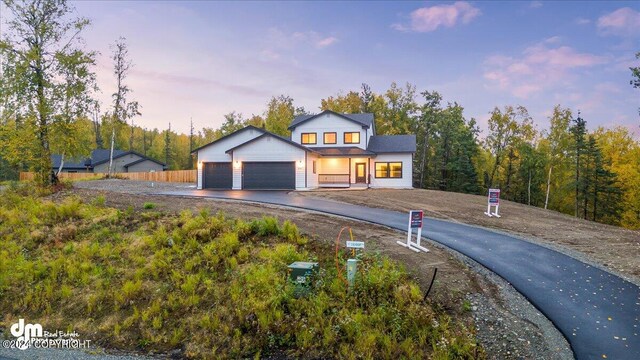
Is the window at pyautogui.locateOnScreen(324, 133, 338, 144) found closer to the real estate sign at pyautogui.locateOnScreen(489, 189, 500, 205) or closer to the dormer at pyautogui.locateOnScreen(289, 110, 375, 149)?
the dormer at pyautogui.locateOnScreen(289, 110, 375, 149)

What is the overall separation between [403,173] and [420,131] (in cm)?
2118

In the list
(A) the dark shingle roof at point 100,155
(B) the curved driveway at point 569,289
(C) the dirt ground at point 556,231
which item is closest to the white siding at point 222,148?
(C) the dirt ground at point 556,231

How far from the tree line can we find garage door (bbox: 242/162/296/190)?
1104cm

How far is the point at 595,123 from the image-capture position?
38.4 meters

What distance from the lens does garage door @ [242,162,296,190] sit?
26891 millimetres

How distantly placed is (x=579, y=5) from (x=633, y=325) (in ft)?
64.5

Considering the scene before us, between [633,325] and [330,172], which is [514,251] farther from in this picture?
[330,172]

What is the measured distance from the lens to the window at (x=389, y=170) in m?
31.0

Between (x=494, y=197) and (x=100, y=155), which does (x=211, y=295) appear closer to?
(x=494, y=197)

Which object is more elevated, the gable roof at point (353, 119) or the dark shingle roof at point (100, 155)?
the gable roof at point (353, 119)

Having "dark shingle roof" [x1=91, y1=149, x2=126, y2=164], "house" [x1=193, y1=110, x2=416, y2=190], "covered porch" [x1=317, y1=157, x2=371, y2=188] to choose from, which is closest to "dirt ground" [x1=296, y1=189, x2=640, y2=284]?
"house" [x1=193, y1=110, x2=416, y2=190]

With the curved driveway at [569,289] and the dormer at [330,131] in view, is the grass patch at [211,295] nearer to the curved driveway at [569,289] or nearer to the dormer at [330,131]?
the curved driveway at [569,289]

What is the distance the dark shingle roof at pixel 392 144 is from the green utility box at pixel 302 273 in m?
24.2

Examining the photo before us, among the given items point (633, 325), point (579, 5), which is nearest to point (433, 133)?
point (579, 5)
